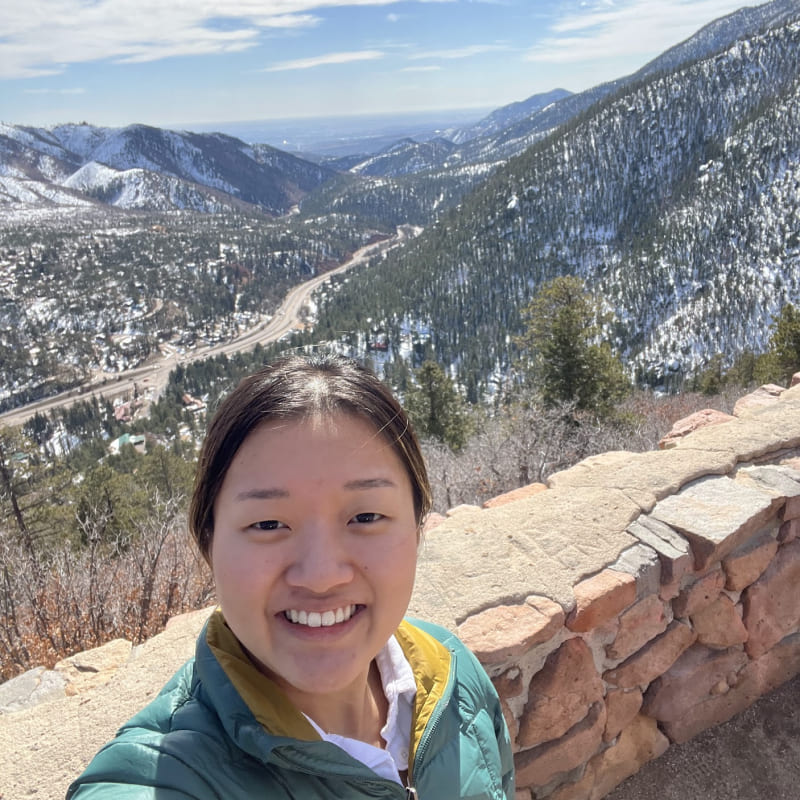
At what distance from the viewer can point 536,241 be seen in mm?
104188

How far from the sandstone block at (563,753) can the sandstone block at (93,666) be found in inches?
74.3

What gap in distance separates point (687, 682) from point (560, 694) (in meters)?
0.99

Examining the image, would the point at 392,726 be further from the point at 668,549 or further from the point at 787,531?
the point at 787,531

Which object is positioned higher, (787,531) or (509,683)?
(787,531)

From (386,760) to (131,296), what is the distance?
132m

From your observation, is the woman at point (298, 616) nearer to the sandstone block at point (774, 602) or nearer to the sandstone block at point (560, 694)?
the sandstone block at point (560, 694)

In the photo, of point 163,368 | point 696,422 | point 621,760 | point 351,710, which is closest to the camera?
point 351,710

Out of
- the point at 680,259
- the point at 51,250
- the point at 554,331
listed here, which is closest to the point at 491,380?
the point at 680,259

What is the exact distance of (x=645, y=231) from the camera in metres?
96.7

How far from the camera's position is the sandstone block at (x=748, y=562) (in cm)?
311

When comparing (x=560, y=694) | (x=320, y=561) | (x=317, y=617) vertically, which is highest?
(x=320, y=561)

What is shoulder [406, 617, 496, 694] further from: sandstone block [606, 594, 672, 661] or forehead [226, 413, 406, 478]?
sandstone block [606, 594, 672, 661]

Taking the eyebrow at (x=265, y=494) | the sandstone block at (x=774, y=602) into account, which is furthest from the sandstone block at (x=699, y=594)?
the eyebrow at (x=265, y=494)

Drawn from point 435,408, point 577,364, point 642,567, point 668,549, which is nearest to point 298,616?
point 642,567
